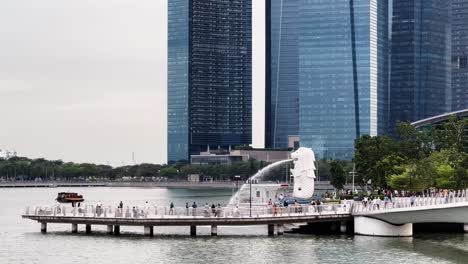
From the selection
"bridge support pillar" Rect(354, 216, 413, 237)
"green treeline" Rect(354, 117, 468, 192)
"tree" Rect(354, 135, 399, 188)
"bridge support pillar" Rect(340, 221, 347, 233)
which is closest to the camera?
"bridge support pillar" Rect(354, 216, 413, 237)

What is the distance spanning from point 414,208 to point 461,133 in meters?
35.8

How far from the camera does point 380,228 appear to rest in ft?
247

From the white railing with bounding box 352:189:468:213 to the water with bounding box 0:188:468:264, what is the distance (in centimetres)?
260

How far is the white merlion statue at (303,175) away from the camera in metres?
84.6

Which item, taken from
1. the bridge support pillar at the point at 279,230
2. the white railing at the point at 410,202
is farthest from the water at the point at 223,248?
the white railing at the point at 410,202

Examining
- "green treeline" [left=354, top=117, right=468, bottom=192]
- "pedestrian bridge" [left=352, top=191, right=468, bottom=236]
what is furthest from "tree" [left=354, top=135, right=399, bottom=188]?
"pedestrian bridge" [left=352, top=191, right=468, bottom=236]

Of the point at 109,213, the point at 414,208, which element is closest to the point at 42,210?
the point at 109,213

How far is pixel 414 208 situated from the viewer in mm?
71625

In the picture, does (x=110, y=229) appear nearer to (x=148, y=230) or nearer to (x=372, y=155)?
(x=148, y=230)

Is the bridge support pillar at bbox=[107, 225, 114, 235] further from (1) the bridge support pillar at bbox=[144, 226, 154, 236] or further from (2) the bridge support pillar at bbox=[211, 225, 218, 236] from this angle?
(2) the bridge support pillar at bbox=[211, 225, 218, 236]

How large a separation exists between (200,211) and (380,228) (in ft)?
45.9

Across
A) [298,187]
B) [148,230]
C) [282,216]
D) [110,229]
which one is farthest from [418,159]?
[110,229]

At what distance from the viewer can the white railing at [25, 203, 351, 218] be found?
74812 millimetres

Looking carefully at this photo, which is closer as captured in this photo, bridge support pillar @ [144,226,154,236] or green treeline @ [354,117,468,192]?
bridge support pillar @ [144,226,154,236]
